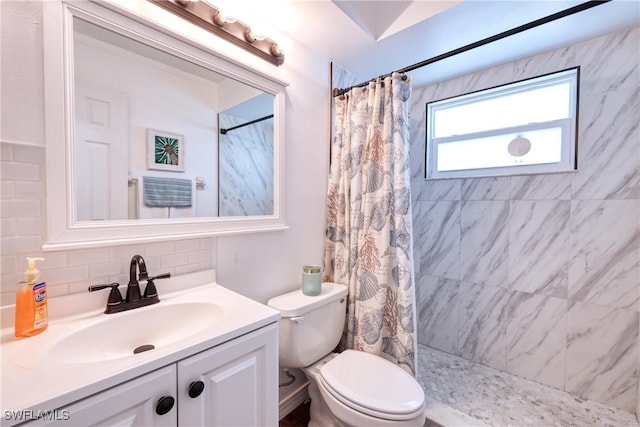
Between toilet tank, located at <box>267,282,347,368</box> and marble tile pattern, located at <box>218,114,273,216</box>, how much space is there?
49cm

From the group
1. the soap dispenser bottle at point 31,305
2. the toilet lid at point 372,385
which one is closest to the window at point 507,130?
the toilet lid at point 372,385

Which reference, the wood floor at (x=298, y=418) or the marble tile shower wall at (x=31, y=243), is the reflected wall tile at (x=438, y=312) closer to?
the wood floor at (x=298, y=418)

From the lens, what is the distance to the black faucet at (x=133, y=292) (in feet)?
2.94

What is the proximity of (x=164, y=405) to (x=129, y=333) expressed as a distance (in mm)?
371

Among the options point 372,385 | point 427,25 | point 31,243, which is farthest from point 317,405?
point 427,25

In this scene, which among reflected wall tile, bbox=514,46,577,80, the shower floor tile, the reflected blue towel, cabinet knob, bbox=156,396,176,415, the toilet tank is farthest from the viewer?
reflected wall tile, bbox=514,46,577,80

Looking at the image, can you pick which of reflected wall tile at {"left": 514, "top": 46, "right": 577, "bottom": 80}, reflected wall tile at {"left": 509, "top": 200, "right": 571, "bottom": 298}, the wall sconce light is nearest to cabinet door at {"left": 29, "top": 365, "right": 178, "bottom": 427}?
the wall sconce light

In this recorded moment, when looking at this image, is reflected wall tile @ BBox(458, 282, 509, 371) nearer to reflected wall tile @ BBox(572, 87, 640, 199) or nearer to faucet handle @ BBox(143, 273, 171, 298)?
reflected wall tile @ BBox(572, 87, 640, 199)

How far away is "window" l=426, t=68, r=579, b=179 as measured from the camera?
5.54 ft

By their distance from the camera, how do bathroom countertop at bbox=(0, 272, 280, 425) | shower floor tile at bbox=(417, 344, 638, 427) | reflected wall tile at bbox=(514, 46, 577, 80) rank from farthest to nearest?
reflected wall tile at bbox=(514, 46, 577, 80) → shower floor tile at bbox=(417, 344, 638, 427) → bathroom countertop at bbox=(0, 272, 280, 425)

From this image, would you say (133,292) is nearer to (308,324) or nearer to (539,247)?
(308,324)

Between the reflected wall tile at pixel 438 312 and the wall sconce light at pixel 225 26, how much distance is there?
6.42 ft

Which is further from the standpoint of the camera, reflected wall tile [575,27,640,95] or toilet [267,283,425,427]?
reflected wall tile [575,27,640,95]

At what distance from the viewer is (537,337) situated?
174 centimetres
